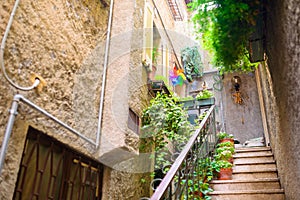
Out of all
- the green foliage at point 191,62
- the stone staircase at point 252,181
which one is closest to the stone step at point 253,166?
the stone staircase at point 252,181

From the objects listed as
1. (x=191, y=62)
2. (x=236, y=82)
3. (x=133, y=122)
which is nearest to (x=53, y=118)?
(x=133, y=122)

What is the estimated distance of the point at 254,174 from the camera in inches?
159

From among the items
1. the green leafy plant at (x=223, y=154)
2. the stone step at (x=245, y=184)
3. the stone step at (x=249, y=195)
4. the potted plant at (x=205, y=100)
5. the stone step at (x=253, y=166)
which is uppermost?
the potted plant at (x=205, y=100)

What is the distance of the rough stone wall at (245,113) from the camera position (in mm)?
8141

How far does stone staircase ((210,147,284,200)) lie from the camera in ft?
10.9

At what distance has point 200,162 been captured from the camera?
4.08 metres

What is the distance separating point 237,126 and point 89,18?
20.3ft

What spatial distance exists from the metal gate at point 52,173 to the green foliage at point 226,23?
6.06ft

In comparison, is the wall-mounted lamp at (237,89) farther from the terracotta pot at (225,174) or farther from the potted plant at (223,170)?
the terracotta pot at (225,174)

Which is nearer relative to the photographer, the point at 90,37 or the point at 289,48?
the point at 289,48

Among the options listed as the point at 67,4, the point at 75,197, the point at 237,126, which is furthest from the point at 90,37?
the point at 237,126

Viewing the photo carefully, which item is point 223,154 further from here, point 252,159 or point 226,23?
point 226,23

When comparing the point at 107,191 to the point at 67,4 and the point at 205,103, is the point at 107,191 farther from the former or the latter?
the point at 205,103

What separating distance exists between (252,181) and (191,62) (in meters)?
6.38
